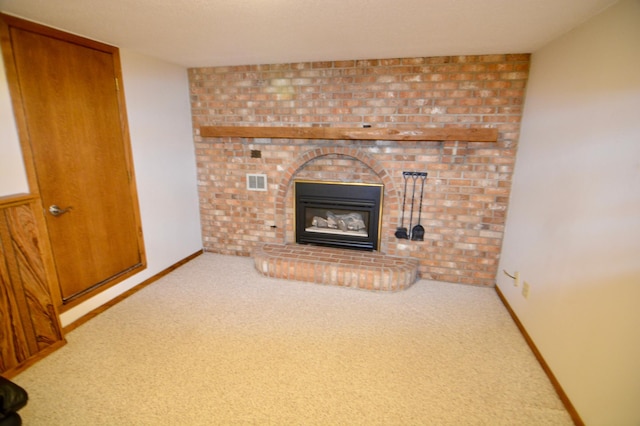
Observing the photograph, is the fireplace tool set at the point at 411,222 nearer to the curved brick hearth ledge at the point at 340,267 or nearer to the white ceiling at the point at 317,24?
the curved brick hearth ledge at the point at 340,267

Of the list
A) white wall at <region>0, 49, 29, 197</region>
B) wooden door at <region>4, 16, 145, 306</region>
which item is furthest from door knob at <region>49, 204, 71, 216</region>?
white wall at <region>0, 49, 29, 197</region>

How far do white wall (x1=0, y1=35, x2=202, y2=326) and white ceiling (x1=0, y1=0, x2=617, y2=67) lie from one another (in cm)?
33

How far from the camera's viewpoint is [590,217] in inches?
64.2

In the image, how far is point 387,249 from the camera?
325cm

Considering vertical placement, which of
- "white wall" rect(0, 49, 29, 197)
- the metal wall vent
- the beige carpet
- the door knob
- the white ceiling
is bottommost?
the beige carpet

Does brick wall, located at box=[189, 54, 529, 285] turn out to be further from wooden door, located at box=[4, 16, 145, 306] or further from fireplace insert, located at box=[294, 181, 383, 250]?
wooden door, located at box=[4, 16, 145, 306]

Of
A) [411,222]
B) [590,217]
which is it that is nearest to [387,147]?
[411,222]

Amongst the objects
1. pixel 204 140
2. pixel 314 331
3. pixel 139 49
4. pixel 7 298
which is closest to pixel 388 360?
pixel 314 331

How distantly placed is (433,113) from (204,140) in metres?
2.50

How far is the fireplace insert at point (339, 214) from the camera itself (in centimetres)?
326

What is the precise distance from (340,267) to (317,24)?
6.79 ft

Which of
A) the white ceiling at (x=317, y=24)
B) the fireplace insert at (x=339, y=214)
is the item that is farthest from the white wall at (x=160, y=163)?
the fireplace insert at (x=339, y=214)

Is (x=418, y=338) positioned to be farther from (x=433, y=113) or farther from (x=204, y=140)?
(x=204, y=140)

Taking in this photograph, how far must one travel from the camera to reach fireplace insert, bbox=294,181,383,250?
3.26 m
